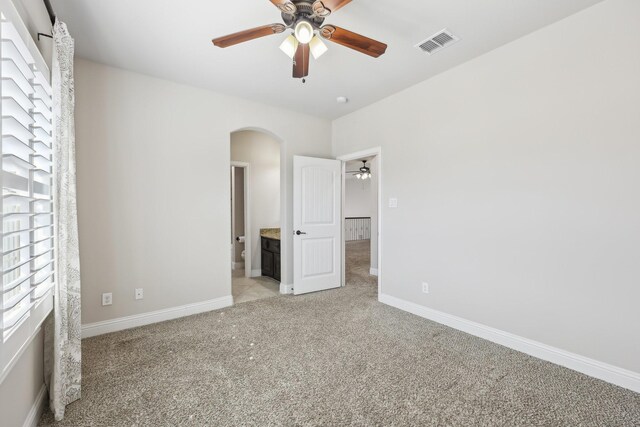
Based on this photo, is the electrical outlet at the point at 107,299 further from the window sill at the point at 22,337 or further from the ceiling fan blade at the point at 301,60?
the ceiling fan blade at the point at 301,60

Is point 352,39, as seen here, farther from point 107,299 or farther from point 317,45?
point 107,299

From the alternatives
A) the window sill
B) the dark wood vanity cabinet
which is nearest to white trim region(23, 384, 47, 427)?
the window sill

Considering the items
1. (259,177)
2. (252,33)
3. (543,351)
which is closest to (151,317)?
(259,177)

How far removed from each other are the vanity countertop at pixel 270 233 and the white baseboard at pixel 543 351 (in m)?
2.56

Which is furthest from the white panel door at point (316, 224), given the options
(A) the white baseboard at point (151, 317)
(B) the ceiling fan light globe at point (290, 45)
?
(B) the ceiling fan light globe at point (290, 45)

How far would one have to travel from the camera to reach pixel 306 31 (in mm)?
1725

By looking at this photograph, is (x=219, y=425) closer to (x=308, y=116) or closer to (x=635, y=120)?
(x=635, y=120)

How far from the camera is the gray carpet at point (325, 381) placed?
1.68m

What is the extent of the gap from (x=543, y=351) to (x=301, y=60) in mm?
3027

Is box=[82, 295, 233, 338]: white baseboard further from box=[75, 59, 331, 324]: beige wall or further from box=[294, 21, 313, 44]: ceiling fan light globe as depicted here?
box=[294, 21, 313, 44]: ceiling fan light globe

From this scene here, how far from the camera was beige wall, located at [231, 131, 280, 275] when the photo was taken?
4.96 metres

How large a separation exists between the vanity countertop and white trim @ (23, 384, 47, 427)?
126 inches

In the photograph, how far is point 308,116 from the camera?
4.32 meters

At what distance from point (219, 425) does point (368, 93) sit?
3553mm
